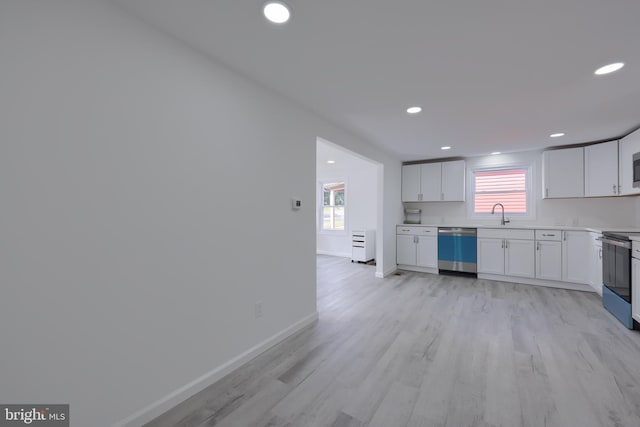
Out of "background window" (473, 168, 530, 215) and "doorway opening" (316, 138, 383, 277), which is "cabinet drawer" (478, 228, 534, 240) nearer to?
"background window" (473, 168, 530, 215)

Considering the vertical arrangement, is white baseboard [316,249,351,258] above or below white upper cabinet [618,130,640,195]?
below

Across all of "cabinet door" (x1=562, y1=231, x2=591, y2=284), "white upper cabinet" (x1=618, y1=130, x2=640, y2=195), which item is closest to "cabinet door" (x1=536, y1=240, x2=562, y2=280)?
"cabinet door" (x1=562, y1=231, x2=591, y2=284)

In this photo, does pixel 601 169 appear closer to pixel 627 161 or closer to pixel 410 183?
pixel 627 161

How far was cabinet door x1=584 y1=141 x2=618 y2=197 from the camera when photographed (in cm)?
391

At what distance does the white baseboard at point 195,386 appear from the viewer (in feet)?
5.03

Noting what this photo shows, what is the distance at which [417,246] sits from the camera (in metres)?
5.38

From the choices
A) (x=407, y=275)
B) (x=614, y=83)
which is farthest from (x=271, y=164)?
(x=407, y=275)

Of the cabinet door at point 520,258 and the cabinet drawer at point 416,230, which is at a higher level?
the cabinet drawer at point 416,230

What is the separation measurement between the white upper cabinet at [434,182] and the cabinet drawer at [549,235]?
1352 mm

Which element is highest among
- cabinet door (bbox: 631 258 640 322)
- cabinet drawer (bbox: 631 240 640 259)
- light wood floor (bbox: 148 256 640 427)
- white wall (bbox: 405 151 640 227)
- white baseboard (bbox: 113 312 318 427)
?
white wall (bbox: 405 151 640 227)

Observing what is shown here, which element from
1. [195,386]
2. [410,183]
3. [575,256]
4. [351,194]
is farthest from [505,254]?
[195,386]

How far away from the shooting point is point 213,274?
77.2 inches

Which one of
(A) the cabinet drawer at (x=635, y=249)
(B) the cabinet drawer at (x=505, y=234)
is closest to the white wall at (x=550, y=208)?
(B) the cabinet drawer at (x=505, y=234)

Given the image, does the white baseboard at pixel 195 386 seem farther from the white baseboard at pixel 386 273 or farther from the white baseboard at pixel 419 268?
the white baseboard at pixel 419 268
